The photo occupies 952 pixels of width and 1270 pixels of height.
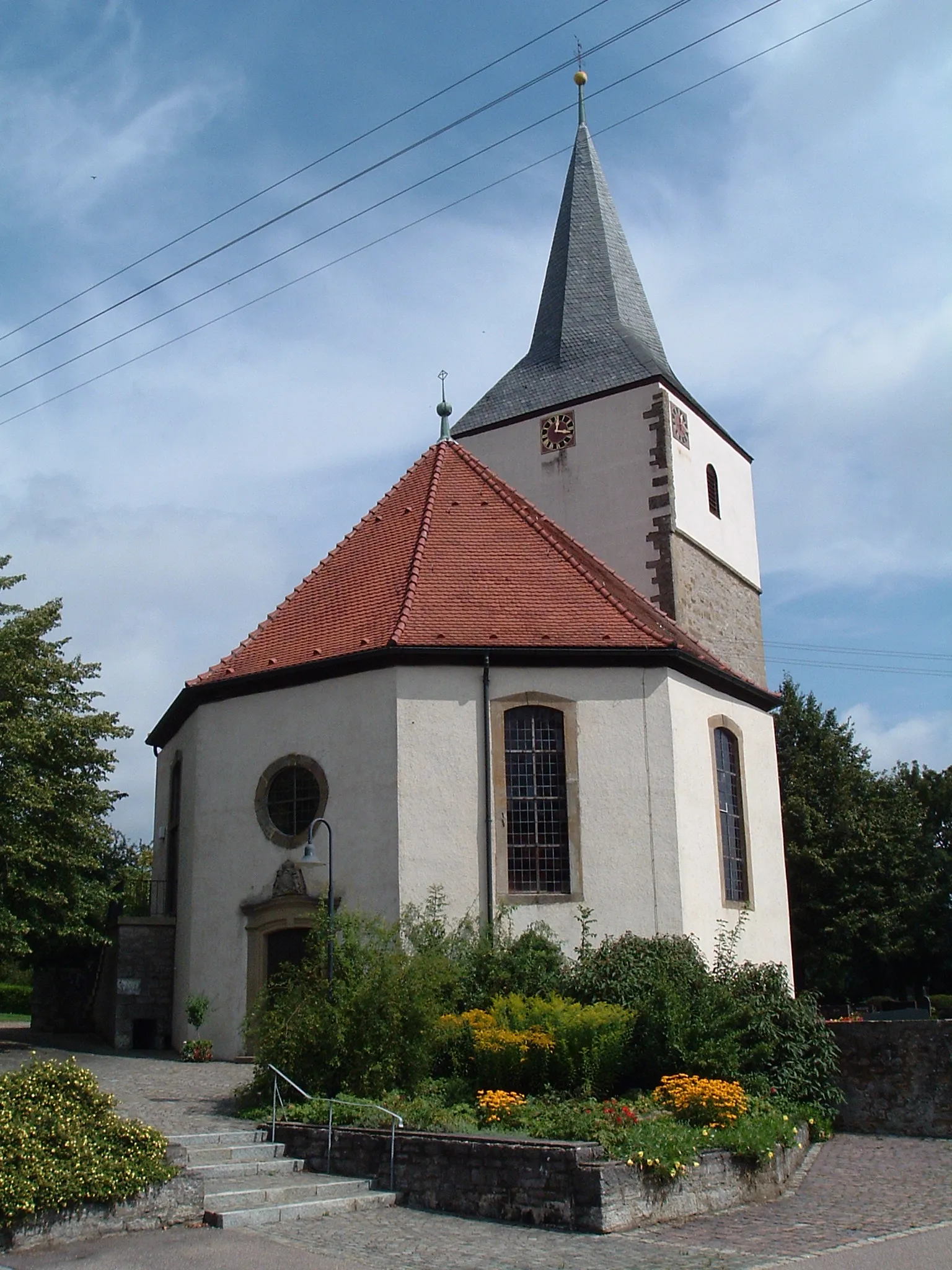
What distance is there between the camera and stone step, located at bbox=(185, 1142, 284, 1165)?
1060 centimetres

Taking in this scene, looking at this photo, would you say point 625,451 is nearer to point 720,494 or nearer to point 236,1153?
point 720,494

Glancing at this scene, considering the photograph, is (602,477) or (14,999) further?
(14,999)

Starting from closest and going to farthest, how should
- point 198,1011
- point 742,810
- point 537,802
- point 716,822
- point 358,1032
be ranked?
point 358,1032
point 537,802
point 198,1011
point 716,822
point 742,810

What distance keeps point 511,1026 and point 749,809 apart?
7421 millimetres

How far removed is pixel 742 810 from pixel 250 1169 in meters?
10.4

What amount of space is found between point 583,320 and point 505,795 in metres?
15.2

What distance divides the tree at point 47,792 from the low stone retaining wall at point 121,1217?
8.93 m

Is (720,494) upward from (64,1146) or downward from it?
upward

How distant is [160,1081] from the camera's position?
14.7 meters

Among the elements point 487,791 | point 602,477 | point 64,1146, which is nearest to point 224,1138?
point 64,1146

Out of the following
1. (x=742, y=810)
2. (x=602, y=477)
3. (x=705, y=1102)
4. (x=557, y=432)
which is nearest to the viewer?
(x=705, y=1102)

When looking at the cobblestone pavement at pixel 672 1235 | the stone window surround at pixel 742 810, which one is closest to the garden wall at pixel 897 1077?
the cobblestone pavement at pixel 672 1235

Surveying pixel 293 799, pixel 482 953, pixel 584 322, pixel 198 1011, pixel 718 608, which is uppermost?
pixel 584 322

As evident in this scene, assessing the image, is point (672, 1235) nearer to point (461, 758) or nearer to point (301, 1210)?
point (301, 1210)
